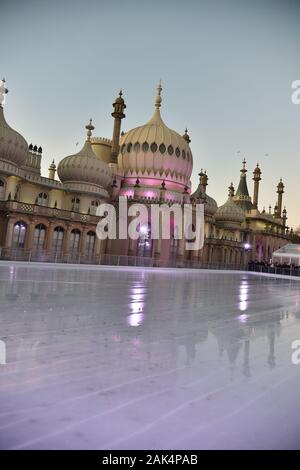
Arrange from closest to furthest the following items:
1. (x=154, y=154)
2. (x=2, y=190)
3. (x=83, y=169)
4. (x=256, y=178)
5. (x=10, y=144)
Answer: (x=2, y=190)
(x=10, y=144)
(x=83, y=169)
(x=154, y=154)
(x=256, y=178)

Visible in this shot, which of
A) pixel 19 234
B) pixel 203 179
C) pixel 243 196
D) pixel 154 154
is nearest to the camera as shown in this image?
pixel 19 234

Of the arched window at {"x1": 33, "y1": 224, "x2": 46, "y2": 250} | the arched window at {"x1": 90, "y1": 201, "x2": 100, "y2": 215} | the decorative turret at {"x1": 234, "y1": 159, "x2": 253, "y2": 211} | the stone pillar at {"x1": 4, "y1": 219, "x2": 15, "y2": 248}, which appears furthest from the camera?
the decorative turret at {"x1": 234, "y1": 159, "x2": 253, "y2": 211}

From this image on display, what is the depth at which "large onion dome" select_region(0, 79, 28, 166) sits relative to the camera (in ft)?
104

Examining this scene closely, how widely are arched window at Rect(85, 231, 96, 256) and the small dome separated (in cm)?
995

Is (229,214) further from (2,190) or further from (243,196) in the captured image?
(2,190)

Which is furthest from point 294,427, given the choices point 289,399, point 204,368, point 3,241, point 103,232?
point 103,232

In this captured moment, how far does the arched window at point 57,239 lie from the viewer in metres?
34.1

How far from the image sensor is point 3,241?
98.8ft

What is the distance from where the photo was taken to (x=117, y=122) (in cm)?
5103

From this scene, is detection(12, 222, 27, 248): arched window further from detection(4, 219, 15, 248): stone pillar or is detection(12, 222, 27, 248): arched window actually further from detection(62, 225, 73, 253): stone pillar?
detection(62, 225, 73, 253): stone pillar

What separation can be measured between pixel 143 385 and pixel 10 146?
107 ft

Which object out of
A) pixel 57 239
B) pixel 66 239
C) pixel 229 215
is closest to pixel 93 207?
pixel 66 239

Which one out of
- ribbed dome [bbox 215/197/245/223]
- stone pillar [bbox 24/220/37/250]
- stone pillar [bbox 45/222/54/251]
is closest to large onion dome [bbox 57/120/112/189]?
stone pillar [bbox 45/222/54/251]
